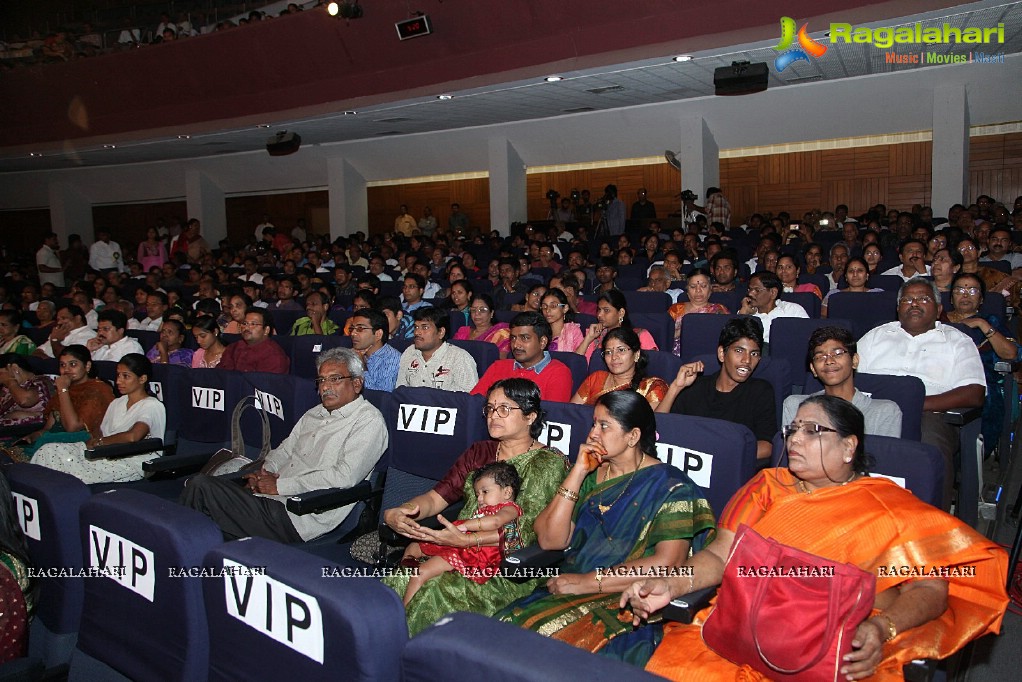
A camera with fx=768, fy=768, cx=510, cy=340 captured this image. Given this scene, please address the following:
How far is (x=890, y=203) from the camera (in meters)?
12.0

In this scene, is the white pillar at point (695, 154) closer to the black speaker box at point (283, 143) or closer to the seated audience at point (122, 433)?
the black speaker box at point (283, 143)

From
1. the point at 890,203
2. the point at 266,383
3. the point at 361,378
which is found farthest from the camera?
the point at 890,203

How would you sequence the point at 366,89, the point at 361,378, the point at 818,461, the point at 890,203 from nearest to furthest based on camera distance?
the point at 818,461, the point at 361,378, the point at 366,89, the point at 890,203

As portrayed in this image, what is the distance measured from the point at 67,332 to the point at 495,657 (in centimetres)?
657

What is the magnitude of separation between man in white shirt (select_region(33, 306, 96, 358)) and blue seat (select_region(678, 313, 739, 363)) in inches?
190

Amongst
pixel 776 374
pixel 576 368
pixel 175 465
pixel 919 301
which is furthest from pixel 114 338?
pixel 919 301

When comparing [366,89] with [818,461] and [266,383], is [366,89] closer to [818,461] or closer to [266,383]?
[266,383]

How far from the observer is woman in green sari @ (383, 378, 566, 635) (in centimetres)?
214

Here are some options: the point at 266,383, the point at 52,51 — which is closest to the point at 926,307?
the point at 266,383

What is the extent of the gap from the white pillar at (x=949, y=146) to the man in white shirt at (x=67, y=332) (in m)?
9.63

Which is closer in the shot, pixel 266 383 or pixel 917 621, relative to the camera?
pixel 917 621

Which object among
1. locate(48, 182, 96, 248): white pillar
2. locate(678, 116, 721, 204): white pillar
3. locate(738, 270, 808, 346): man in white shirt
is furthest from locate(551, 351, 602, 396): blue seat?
locate(48, 182, 96, 248): white pillar

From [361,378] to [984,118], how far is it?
10.2 meters

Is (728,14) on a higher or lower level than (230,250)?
higher
